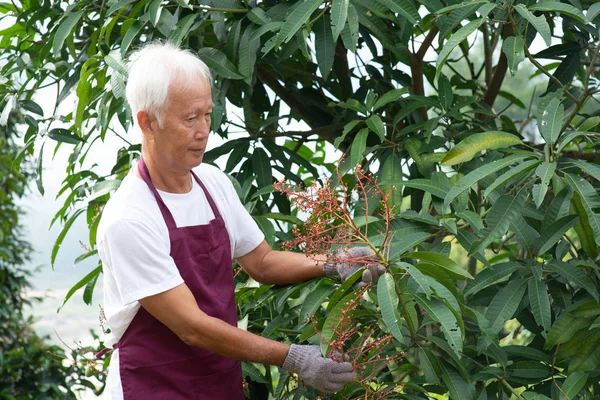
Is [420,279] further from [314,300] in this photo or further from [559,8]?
[559,8]

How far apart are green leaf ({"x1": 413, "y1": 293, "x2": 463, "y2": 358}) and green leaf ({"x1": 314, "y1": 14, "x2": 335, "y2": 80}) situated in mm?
691

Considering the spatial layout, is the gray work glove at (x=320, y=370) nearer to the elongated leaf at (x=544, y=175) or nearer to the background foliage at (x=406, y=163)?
the background foliage at (x=406, y=163)

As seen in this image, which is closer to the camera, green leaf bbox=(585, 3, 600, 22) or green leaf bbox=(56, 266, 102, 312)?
green leaf bbox=(585, 3, 600, 22)

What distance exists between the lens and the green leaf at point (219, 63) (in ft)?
6.45

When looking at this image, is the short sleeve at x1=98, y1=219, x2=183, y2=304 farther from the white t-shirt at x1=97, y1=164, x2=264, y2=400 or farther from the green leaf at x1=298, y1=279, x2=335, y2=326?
the green leaf at x1=298, y1=279, x2=335, y2=326

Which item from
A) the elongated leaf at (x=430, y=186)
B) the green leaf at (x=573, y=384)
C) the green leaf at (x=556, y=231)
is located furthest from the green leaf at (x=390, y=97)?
the green leaf at (x=573, y=384)

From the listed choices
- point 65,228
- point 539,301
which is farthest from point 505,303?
point 65,228

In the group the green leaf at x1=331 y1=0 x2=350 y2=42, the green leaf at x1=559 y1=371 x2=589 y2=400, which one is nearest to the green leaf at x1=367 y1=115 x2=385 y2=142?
the green leaf at x1=331 y1=0 x2=350 y2=42

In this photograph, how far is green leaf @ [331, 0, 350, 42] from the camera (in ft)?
5.57

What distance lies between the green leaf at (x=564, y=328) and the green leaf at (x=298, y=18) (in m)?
0.83

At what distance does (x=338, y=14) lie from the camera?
1717 mm

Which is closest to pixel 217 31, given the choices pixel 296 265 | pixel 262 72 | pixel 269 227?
pixel 262 72

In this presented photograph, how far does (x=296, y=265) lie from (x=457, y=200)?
0.38 m

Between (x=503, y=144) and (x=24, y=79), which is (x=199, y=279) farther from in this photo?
(x=24, y=79)
